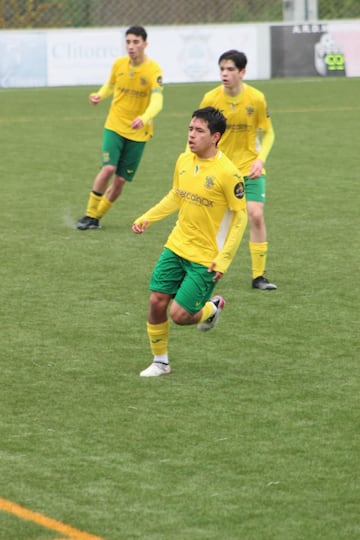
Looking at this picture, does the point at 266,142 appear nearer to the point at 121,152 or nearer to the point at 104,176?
the point at 104,176

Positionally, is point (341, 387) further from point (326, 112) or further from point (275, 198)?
point (326, 112)

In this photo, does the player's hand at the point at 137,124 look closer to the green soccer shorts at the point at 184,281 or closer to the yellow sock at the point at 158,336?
the green soccer shorts at the point at 184,281

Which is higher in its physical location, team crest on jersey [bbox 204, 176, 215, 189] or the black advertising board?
team crest on jersey [bbox 204, 176, 215, 189]

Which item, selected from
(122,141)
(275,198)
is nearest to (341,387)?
(122,141)

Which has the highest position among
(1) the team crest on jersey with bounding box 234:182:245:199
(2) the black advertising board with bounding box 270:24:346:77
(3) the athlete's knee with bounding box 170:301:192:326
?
(1) the team crest on jersey with bounding box 234:182:245:199

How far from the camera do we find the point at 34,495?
18.7 feet

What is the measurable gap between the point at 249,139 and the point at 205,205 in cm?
273

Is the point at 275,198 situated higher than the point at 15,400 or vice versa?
the point at 15,400

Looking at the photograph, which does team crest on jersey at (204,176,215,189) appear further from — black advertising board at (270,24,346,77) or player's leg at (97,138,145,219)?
black advertising board at (270,24,346,77)

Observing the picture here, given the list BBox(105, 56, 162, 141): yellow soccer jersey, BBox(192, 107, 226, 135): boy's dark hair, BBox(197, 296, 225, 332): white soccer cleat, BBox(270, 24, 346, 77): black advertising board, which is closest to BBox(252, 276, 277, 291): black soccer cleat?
BBox(197, 296, 225, 332): white soccer cleat

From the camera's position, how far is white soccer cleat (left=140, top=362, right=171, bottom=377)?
775 cm

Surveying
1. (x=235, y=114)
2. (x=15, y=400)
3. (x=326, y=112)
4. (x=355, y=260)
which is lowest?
(x=326, y=112)

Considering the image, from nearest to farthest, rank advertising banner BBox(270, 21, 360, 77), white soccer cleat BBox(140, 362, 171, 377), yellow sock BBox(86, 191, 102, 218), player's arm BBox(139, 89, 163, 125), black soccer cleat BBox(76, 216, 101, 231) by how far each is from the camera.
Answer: white soccer cleat BBox(140, 362, 171, 377) → player's arm BBox(139, 89, 163, 125) → yellow sock BBox(86, 191, 102, 218) → black soccer cleat BBox(76, 216, 101, 231) → advertising banner BBox(270, 21, 360, 77)

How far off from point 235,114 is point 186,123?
38.0 ft
